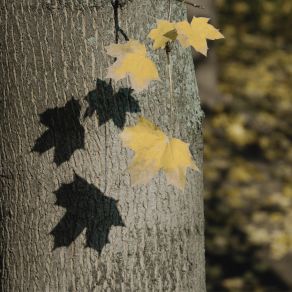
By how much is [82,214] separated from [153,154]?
0.32 meters

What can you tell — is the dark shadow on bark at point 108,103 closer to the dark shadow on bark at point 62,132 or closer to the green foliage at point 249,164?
the dark shadow on bark at point 62,132

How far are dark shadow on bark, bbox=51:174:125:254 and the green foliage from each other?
229 centimetres

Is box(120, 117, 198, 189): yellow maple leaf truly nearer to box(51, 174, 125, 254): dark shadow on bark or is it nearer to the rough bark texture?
the rough bark texture

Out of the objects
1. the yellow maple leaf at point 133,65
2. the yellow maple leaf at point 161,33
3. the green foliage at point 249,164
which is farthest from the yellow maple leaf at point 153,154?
the green foliage at point 249,164

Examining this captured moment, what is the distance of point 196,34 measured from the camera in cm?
157

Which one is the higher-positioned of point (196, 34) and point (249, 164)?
point (249, 164)

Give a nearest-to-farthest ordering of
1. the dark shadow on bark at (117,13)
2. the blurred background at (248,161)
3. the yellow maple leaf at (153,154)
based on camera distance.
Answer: the yellow maple leaf at (153,154) < the dark shadow on bark at (117,13) < the blurred background at (248,161)

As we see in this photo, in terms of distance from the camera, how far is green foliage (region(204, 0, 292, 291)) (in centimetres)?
402

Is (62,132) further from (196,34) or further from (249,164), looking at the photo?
(249,164)

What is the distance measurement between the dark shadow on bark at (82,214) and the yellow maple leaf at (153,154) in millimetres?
223

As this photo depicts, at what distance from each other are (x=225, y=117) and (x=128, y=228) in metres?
4.48

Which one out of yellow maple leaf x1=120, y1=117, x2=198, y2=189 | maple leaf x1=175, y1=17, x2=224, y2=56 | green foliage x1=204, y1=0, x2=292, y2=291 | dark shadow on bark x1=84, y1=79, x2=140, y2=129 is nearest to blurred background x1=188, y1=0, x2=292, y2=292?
green foliage x1=204, y1=0, x2=292, y2=291

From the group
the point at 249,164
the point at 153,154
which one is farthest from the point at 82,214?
the point at 249,164

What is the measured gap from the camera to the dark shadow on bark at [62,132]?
5.38 ft
